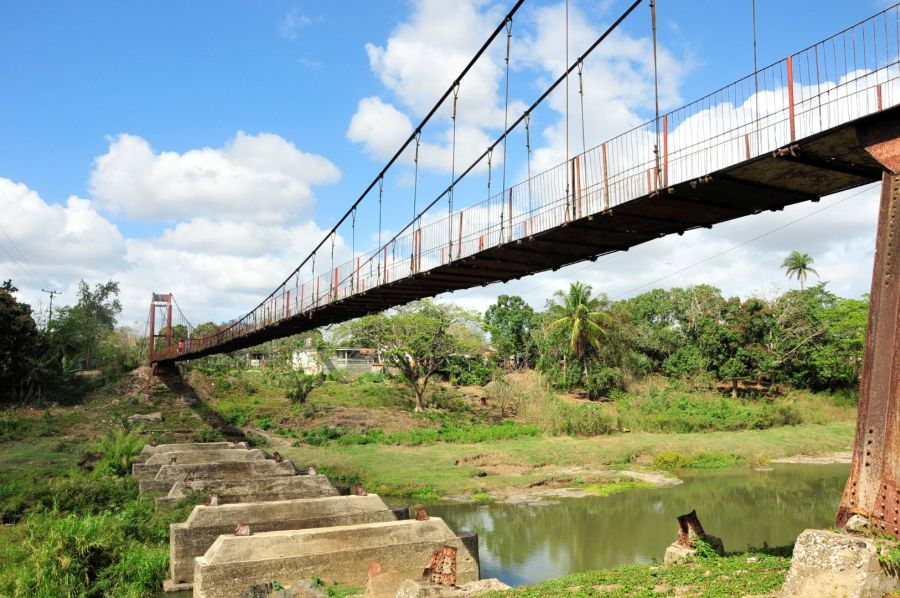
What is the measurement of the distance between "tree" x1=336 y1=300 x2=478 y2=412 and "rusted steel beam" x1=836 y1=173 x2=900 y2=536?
88.2 feet

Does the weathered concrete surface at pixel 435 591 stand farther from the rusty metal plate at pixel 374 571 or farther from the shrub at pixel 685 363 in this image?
the shrub at pixel 685 363

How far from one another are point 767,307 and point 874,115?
34149 mm

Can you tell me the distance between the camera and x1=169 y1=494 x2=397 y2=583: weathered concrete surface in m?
11.1

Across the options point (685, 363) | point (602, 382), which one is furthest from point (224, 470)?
point (685, 363)

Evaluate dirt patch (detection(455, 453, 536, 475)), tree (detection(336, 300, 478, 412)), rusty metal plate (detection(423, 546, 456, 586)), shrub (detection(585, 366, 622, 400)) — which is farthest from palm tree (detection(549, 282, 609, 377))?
rusty metal plate (detection(423, 546, 456, 586))

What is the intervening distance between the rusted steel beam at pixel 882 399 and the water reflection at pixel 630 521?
7.54 meters

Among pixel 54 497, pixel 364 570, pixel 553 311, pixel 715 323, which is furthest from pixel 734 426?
pixel 54 497

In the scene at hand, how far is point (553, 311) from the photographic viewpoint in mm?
42094

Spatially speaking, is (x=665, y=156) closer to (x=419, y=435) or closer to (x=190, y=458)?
(x=190, y=458)

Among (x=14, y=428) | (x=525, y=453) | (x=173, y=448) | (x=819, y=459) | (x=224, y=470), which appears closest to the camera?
(x=224, y=470)

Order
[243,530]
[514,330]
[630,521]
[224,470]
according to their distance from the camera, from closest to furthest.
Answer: [243,530] < [630,521] < [224,470] < [514,330]

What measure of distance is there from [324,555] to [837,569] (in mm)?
7425

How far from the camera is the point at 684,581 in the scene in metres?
7.26

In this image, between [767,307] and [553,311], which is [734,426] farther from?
[553,311]
